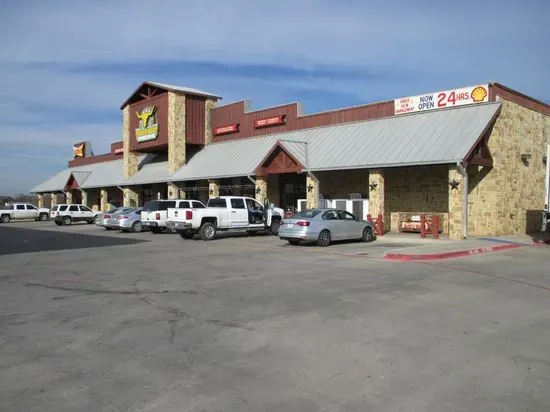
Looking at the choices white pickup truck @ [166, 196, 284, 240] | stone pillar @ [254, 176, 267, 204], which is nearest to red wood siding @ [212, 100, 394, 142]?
stone pillar @ [254, 176, 267, 204]

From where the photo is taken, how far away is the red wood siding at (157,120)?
40625mm

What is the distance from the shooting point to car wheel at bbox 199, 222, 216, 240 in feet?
77.4

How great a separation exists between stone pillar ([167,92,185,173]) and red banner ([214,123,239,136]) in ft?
8.33

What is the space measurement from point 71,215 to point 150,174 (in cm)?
711

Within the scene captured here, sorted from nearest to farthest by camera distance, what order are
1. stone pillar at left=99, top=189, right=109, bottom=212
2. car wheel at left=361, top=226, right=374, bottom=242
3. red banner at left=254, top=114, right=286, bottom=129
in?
car wheel at left=361, top=226, right=374, bottom=242 < red banner at left=254, top=114, right=286, bottom=129 < stone pillar at left=99, top=189, right=109, bottom=212

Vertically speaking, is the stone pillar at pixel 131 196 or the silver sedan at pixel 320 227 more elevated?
the stone pillar at pixel 131 196

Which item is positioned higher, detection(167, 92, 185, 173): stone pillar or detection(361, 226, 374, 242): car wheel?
detection(167, 92, 185, 173): stone pillar

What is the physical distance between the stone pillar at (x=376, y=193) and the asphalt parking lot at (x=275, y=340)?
12.1 meters

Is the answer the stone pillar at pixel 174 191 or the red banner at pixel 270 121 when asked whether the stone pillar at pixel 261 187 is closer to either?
the red banner at pixel 270 121

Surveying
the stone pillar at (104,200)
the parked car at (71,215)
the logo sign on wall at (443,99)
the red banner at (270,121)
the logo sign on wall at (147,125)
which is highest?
the logo sign on wall at (147,125)

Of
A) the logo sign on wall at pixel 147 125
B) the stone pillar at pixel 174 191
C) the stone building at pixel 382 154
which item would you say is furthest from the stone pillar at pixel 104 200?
the stone pillar at pixel 174 191

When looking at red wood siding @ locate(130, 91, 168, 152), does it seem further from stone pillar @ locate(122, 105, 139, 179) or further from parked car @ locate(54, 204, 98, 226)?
parked car @ locate(54, 204, 98, 226)

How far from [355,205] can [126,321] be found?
68.7 feet

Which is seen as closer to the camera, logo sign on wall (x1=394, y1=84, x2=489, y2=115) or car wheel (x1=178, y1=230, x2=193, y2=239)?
logo sign on wall (x1=394, y1=84, x2=489, y2=115)
